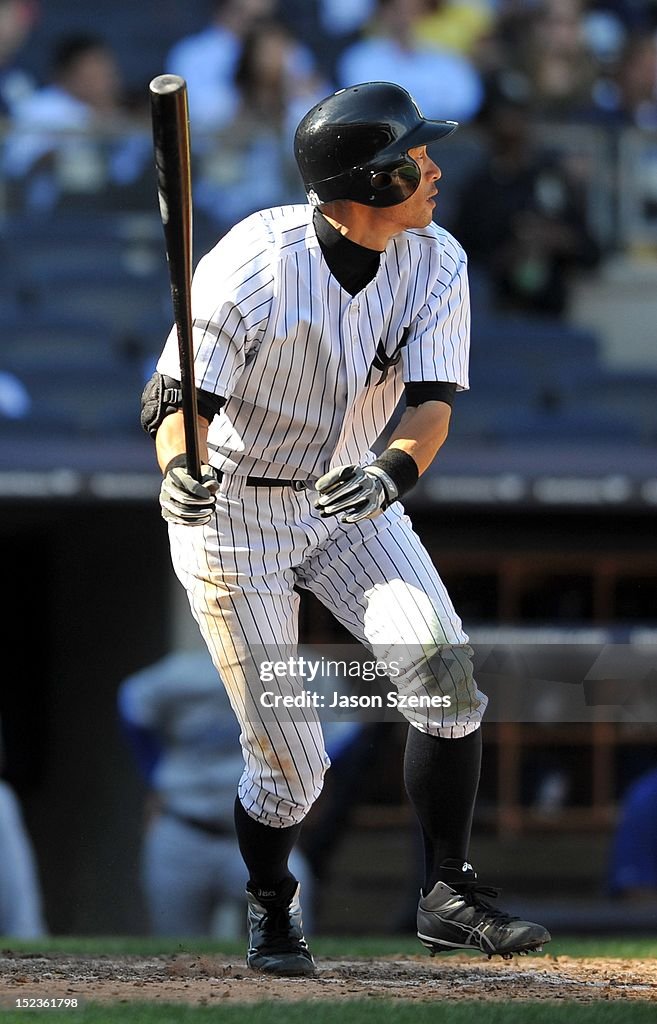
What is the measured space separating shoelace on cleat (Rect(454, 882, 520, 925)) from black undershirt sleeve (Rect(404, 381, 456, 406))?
90 cm

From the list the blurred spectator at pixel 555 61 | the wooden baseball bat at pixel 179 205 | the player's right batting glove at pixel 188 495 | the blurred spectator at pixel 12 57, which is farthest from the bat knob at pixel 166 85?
the blurred spectator at pixel 555 61

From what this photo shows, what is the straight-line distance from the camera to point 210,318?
9.95 feet

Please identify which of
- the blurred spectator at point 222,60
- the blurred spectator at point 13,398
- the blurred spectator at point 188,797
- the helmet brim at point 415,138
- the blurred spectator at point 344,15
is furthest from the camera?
the blurred spectator at point 344,15

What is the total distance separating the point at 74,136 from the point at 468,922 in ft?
15.4

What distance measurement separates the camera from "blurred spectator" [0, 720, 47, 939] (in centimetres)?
584

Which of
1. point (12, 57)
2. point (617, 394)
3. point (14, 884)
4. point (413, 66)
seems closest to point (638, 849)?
point (617, 394)

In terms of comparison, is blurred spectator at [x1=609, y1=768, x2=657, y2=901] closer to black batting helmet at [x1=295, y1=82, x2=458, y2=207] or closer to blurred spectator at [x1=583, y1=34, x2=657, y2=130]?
blurred spectator at [x1=583, y1=34, x2=657, y2=130]

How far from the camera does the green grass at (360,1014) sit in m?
2.78

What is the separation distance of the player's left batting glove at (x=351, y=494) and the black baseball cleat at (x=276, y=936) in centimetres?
90

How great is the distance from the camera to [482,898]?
3160 mm

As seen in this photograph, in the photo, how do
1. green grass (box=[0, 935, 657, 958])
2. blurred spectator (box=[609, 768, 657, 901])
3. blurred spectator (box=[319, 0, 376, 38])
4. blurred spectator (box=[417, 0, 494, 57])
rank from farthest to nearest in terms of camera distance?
blurred spectator (box=[319, 0, 376, 38]) < blurred spectator (box=[417, 0, 494, 57]) < blurred spectator (box=[609, 768, 657, 901]) < green grass (box=[0, 935, 657, 958])

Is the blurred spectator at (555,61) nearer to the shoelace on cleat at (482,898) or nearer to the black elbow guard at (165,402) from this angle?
the black elbow guard at (165,402)

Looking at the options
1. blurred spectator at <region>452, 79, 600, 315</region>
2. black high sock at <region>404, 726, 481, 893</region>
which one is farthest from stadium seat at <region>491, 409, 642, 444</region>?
black high sock at <region>404, 726, 481, 893</region>

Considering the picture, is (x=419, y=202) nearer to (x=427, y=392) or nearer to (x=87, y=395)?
(x=427, y=392)
